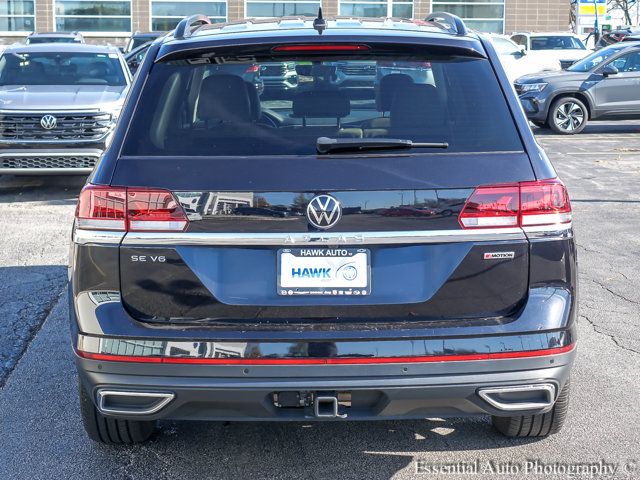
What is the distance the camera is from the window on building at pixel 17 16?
134ft

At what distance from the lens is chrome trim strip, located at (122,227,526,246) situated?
3.41 meters

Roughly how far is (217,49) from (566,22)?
4064cm

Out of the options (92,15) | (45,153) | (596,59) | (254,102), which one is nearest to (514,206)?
(254,102)

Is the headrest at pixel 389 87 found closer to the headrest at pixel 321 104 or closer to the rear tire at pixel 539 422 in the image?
the headrest at pixel 321 104

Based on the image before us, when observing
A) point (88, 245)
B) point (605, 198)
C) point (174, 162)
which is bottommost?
point (605, 198)

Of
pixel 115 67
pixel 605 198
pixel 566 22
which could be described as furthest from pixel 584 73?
pixel 566 22

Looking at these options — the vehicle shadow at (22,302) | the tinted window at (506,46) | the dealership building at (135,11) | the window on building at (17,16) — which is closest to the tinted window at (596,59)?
the tinted window at (506,46)

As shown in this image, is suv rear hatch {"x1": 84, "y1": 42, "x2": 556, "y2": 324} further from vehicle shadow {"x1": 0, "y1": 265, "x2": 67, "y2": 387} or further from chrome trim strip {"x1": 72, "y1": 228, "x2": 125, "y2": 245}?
vehicle shadow {"x1": 0, "y1": 265, "x2": 67, "y2": 387}

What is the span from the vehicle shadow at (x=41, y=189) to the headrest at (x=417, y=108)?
7.47 meters

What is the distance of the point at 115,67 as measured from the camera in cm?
1289

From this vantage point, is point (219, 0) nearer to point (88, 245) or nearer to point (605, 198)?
point (605, 198)

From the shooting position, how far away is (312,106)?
150 inches

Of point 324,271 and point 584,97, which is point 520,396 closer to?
point 324,271

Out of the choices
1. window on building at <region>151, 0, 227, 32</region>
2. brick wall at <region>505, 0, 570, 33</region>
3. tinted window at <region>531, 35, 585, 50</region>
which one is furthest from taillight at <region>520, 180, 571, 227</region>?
brick wall at <region>505, 0, 570, 33</region>
